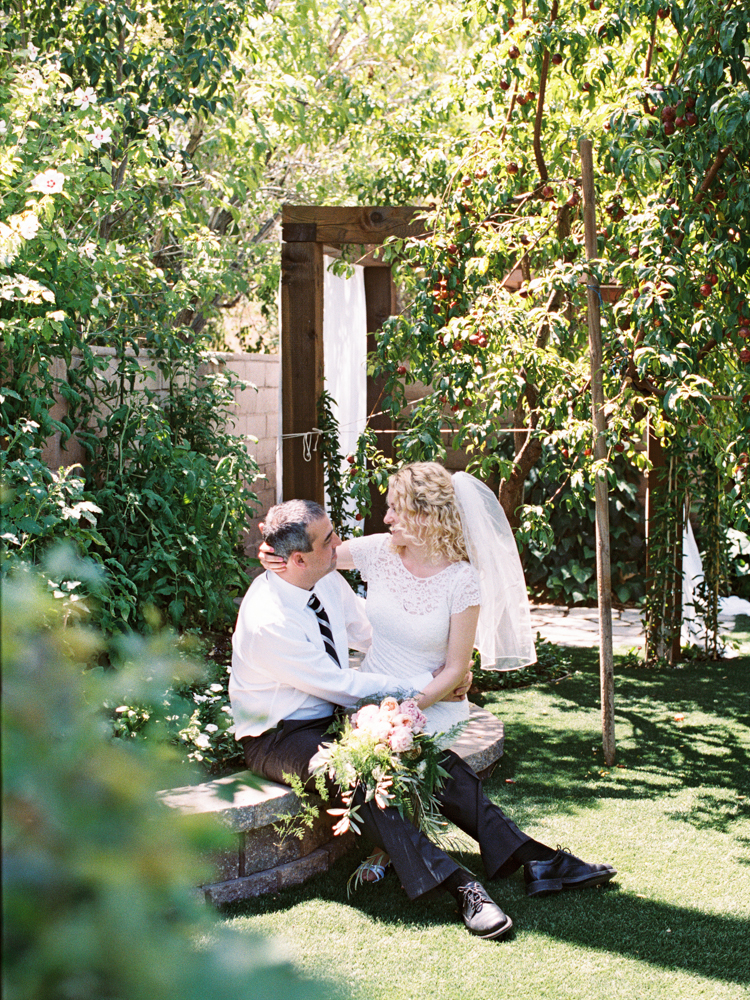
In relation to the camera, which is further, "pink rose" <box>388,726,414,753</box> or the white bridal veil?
the white bridal veil

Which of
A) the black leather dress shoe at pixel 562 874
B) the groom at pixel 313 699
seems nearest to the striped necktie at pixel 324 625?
the groom at pixel 313 699

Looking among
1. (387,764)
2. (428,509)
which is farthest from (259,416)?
(387,764)

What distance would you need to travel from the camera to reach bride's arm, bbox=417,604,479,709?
331 cm

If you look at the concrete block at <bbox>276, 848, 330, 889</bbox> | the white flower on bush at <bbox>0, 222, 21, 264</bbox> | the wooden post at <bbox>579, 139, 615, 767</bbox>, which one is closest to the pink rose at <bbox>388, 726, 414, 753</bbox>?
the concrete block at <bbox>276, 848, 330, 889</bbox>

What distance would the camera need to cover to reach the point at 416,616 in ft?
11.2

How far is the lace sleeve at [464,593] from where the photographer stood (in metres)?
3.37

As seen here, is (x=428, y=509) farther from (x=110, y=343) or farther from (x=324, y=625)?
(x=110, y=343)

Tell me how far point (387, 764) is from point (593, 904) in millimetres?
752

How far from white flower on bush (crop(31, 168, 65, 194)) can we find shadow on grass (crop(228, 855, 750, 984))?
101 inches

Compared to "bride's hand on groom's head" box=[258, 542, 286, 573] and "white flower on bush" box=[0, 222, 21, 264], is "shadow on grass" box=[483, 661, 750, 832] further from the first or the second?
"white flower on bush" box=[0, 222, 21, 264]

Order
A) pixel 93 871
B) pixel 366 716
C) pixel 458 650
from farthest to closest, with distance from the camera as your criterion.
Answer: pixel 458 650
pixel 366 716
pixel 93 871

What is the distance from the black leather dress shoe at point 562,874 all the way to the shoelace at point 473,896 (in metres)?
0.25

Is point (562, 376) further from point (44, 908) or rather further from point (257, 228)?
point (257, 228)

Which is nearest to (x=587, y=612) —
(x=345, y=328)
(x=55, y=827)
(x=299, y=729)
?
(x=345, y=328)
